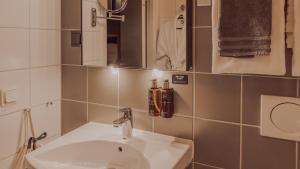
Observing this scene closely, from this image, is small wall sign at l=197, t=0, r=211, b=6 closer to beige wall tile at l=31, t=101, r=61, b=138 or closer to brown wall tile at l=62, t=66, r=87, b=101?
brown wall tile at l=62, t=66, r=87, b=101

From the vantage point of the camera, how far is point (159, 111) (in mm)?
1388

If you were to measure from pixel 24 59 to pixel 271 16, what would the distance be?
1116mm

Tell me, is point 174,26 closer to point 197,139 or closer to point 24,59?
point 197,139

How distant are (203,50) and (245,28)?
0.89 feet

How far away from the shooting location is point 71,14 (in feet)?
5.39

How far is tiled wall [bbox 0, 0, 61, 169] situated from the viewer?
1395 mm

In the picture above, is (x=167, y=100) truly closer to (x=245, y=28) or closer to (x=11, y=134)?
(x=245, y=28)

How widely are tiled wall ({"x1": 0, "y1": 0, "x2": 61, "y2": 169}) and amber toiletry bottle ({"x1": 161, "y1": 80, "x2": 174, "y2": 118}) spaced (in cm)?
66

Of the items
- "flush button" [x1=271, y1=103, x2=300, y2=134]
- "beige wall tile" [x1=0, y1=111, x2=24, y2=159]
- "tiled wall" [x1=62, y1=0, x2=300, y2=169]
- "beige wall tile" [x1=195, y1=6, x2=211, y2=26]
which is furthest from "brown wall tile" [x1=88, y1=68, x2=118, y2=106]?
"flush button" [x1=271, y1=103, x2=300, y2=134]

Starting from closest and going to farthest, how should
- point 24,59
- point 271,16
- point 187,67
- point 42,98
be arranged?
point 271,16, point 187,67, point 24,59, point 42,98

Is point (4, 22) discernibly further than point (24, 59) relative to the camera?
No

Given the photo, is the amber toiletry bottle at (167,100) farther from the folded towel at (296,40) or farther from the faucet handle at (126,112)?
the folded towel at (296,40)

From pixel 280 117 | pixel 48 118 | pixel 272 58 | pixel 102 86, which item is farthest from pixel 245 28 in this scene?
pixel 48 118

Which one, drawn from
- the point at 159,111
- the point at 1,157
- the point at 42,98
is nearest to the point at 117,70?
the point at 159,111
